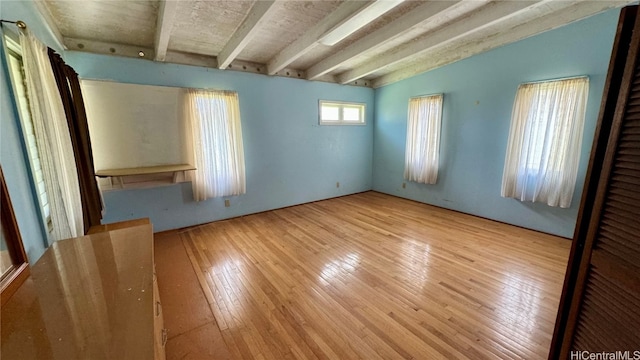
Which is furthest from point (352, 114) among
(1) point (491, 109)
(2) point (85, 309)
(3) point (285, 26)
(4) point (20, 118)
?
(2) point (85, 309)

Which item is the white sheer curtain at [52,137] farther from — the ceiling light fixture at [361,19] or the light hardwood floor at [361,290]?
the ceiling light fixture at [361,19]

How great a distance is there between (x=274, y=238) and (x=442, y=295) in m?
2.12

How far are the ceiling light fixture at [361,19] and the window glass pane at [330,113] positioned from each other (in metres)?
2.13

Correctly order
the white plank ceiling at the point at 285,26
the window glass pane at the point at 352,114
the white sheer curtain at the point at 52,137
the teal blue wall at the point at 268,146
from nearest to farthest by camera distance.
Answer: the white sheer curtain at the point at 52,137
the white plank ceiling at the point at 285,26
the teal blue wall at the point at 268,146
the window glass pane at the point at 352,114

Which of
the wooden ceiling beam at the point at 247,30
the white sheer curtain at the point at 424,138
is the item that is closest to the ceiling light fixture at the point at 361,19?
the wooden ceiling beam at the point at 247,30

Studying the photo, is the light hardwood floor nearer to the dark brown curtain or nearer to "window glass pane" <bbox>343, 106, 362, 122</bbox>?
the dark brown curtain

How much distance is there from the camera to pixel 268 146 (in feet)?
13.9

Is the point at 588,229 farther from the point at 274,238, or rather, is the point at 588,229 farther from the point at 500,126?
the point at 500,126

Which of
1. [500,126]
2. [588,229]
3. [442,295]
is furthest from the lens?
[500,126]

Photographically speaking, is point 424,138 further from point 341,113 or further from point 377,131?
point 341,113

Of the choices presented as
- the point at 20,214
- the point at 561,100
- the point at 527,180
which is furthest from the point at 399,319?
the point at 561,100

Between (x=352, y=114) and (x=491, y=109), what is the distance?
2.63m

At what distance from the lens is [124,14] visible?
2.33 metres

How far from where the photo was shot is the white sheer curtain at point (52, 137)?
4.88 feet
